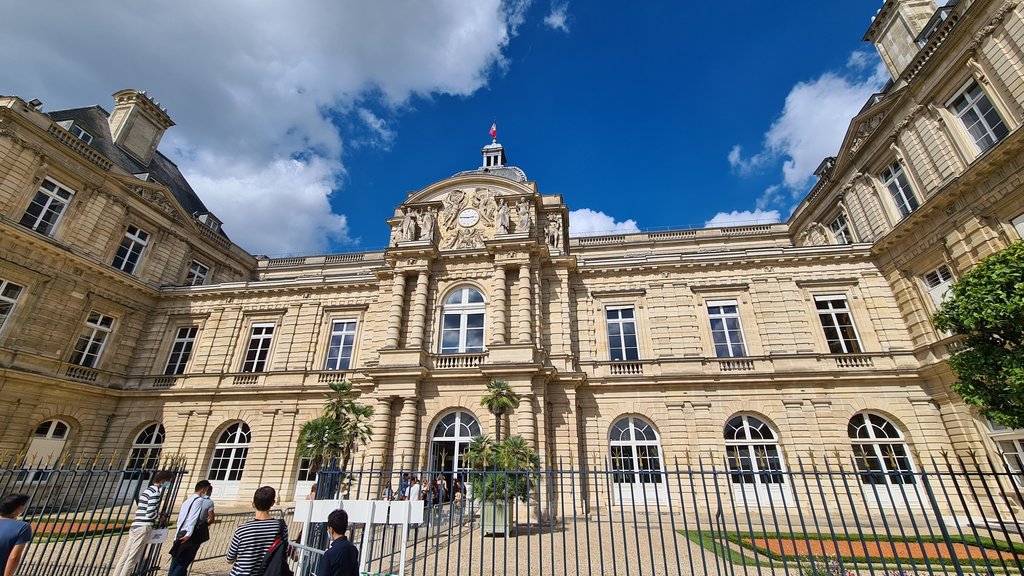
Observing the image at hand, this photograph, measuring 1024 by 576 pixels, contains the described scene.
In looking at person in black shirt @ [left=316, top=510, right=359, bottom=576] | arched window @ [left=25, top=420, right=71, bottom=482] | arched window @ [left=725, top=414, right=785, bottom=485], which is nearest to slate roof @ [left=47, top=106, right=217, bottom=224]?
arched window @ [left=25, top=420, right=71, bottom=482]

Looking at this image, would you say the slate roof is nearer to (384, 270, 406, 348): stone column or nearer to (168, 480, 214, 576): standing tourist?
(384, 270, 406, 348): stone column

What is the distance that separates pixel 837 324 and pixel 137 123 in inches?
1354

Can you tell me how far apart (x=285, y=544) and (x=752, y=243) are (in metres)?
27.2

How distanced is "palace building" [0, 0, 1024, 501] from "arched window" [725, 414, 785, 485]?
8 cm

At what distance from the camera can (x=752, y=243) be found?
1032 inches

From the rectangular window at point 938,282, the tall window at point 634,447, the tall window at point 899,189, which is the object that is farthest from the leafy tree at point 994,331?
the tall window at point 634,447

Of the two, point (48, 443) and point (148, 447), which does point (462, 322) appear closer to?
point (148, 447)

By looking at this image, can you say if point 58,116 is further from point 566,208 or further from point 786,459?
point 786,459

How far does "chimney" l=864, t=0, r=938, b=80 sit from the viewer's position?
1817cm

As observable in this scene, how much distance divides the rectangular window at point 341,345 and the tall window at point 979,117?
76.4ft

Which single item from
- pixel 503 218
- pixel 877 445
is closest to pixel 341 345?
pixel 503 218

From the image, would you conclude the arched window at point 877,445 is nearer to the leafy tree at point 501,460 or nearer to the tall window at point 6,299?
the leafy tree at point 501,460

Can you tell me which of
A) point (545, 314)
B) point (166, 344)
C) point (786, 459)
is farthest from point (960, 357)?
point (166, 344)

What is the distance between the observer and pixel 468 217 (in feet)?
66.1
